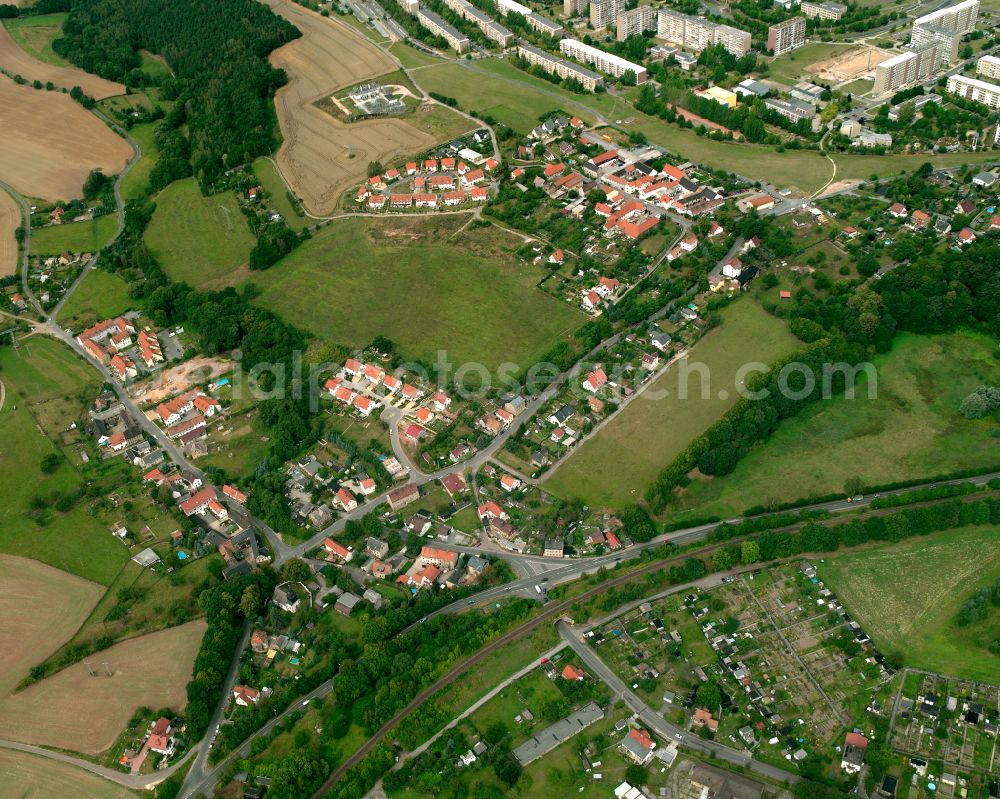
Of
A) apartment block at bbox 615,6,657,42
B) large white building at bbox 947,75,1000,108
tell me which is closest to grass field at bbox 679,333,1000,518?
large white building at bbox 947,75,1000,108

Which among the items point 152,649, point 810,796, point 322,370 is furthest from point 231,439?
point 810,796

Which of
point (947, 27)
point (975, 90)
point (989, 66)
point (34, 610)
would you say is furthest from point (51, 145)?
point (989, 66)

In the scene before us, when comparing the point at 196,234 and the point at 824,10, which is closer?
the point at 196,234

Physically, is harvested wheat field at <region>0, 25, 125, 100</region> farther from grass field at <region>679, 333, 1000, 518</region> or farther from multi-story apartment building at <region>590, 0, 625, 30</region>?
grass field at <region>679, 333, 1000, 518</region>

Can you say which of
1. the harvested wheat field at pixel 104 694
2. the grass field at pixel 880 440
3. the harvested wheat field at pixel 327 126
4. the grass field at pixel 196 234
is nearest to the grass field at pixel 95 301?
the grass field at pixel 196 234

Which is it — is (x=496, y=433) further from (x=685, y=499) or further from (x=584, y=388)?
(x=685, y=499)

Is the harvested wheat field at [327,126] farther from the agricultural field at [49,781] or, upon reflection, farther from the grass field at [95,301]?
the agricultural field at [49,781]

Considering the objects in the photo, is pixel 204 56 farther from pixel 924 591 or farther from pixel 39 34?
pixel 924 591
